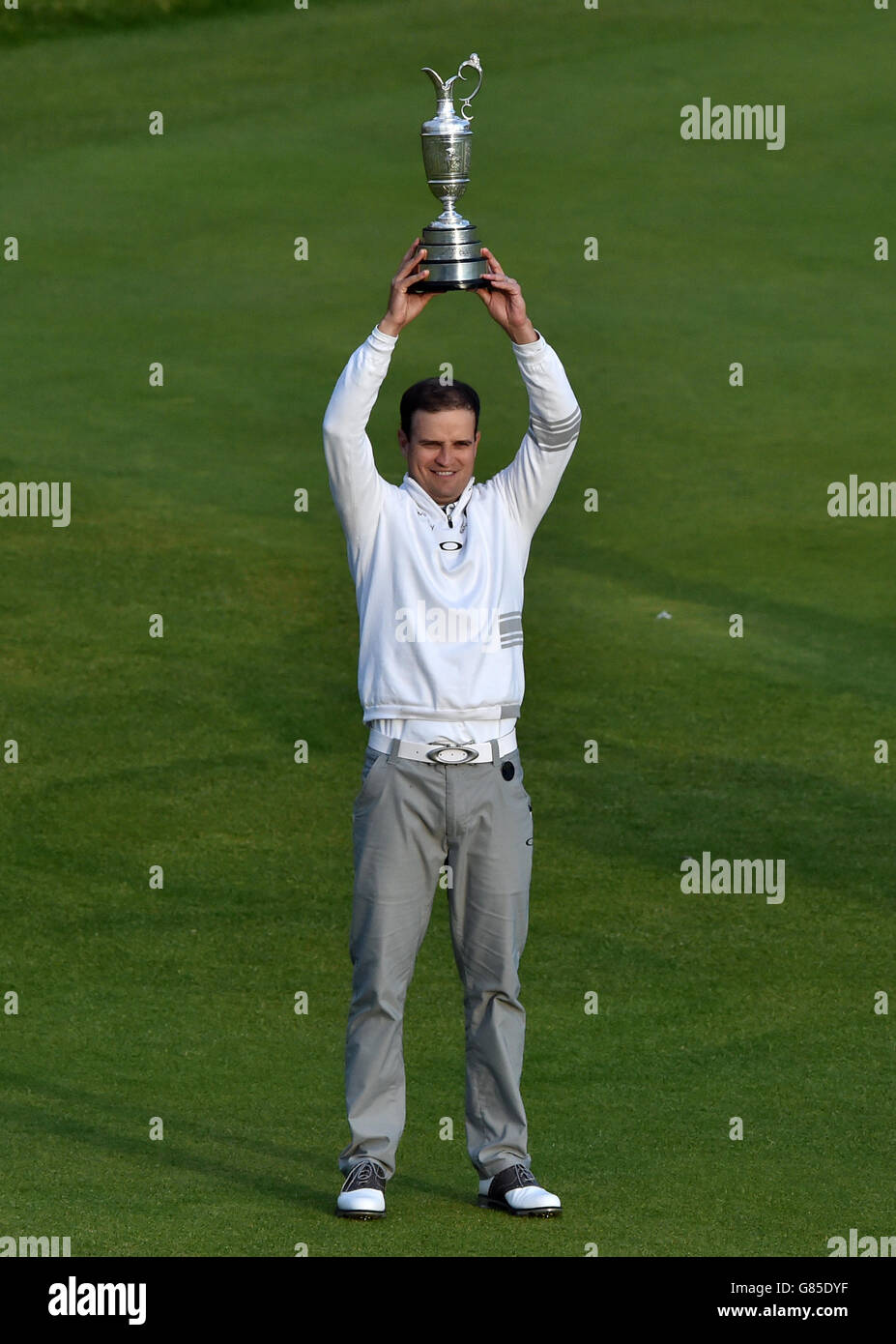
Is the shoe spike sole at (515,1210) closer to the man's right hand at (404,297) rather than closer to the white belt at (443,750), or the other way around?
the white belt at (443,750)

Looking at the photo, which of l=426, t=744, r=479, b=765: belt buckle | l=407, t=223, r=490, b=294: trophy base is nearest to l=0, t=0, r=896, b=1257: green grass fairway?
l=426, t=744, r=479, b=765: belt buckle

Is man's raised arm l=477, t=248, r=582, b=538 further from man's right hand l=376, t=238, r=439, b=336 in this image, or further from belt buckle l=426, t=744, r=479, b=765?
belt buckle l=426, t=744, r=479, b=765

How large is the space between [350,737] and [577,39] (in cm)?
1746

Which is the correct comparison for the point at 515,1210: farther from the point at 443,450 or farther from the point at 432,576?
the point at 443,450

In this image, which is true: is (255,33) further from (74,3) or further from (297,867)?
(297,867)

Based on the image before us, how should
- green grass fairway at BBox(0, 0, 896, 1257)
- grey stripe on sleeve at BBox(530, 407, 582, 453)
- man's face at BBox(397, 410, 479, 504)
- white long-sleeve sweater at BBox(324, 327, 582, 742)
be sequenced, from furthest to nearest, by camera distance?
green grass fairway at BBox(0, 0, 896, 1257) → grey stripe on sleeve at BBox(530, 407, 582, 453) → man's face at BBox(397, 410, 479, 504) → white long-sleeve sweater at BBox(324, 327, 582, 742)

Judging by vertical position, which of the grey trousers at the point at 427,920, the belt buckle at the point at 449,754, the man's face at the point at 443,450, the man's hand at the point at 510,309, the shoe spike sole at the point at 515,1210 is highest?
the man's hand at the point at 510,309

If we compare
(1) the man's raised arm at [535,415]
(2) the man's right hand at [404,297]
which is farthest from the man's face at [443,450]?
(2) the man's right hand at [404,297]

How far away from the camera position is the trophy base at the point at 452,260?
21.4ft

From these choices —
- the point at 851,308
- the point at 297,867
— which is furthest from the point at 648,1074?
the point at 851,308

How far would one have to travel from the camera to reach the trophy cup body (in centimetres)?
654

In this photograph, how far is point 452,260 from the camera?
6570 mm

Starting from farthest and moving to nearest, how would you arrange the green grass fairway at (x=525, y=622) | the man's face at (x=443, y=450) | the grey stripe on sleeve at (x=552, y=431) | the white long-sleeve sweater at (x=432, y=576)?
the green grass fairway at (x=525, y=622) < the grey stripe on sleeve at (x=552, y=431) < the man's face at (x=443, y=450) < the white long-sleeve sweater at (x=432, y=576)

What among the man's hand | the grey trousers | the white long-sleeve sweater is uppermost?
the man's hand
